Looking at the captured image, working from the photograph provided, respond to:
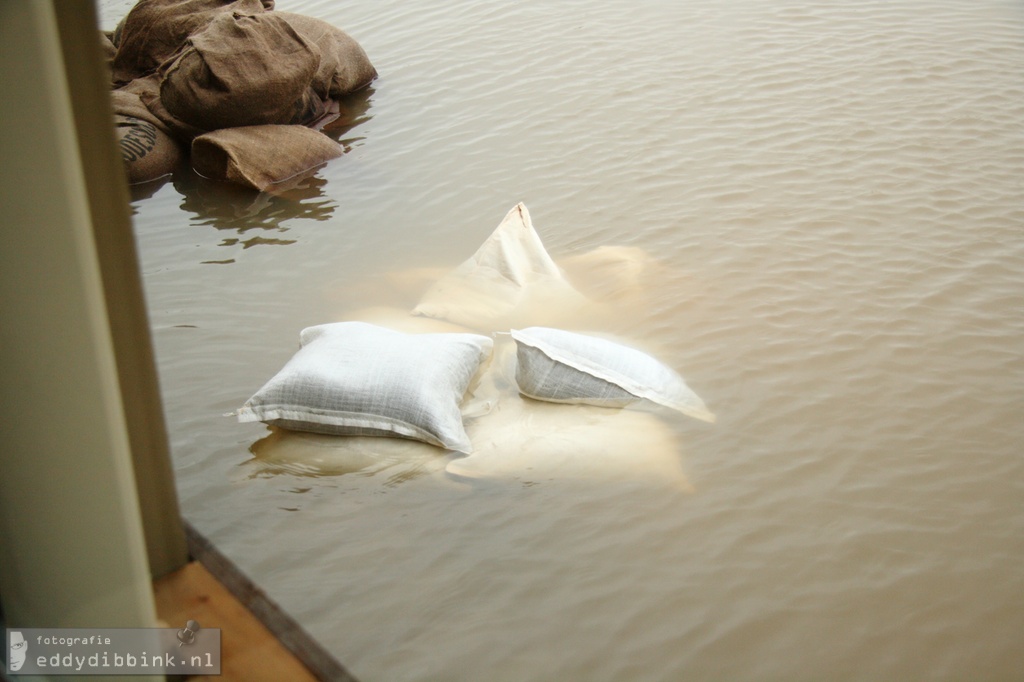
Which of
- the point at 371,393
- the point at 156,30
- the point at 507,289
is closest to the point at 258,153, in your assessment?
the point at 156,30

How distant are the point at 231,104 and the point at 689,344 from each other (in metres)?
2.42

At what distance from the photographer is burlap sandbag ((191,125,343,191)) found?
12.2 feet

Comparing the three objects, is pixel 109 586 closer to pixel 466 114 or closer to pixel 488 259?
pixel 488 259

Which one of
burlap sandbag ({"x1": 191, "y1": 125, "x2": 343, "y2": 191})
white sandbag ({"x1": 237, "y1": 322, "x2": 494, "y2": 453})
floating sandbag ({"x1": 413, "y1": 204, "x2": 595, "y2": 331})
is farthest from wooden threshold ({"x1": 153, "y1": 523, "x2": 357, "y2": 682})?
burlap sandbag ({"x1": 191, "y1": 125, "x2": 343, "y2": 191})

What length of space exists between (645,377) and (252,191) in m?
2.28

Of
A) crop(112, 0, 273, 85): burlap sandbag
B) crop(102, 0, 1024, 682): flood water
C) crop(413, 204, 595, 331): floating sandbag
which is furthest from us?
crop(112, 0, 273, 85): burlap sandbag

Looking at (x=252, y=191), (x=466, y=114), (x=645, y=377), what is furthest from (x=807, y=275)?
(x=252, y=191)

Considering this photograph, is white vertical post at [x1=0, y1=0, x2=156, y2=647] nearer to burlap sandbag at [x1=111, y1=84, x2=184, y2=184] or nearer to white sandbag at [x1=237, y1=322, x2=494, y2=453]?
white sandbag at [x1=237, y1=322, x2=494, y2=453]

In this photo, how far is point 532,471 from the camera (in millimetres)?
2092

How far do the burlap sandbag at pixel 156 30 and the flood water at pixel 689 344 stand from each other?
886 millimetres

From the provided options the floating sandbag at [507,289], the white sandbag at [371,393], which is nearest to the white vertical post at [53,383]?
the white sandbag at [371,393]

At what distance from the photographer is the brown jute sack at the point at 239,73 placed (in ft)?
12.3

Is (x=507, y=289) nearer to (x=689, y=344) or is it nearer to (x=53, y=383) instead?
(x=689, y=344)

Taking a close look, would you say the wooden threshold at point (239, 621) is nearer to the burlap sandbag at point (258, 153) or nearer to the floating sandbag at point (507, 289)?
the floating sandbag at point (507, 289)
